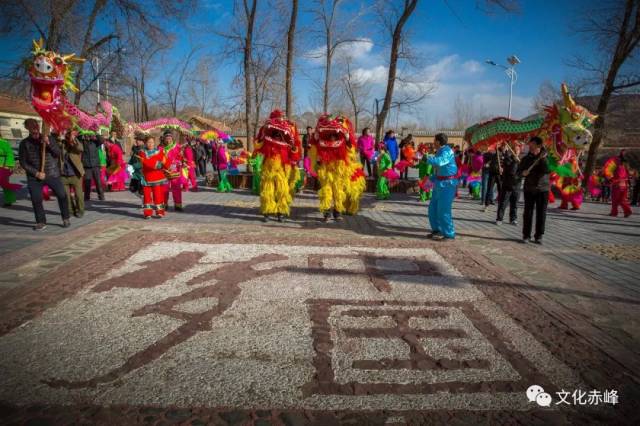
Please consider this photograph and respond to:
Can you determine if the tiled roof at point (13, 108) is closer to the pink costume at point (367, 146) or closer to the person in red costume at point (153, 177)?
the pink costume at point (367, 146)

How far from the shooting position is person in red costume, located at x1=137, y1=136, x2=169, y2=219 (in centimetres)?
701

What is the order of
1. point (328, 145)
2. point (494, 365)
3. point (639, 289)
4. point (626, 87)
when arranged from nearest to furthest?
point (494, 365)
point (639, 289)
point (328, 145)
point (626, 87)

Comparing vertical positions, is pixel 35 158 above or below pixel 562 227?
above

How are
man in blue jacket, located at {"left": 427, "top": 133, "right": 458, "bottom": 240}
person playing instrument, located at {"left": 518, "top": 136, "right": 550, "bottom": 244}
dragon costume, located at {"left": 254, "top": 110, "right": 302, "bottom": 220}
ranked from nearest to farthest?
man in blue jacket, located at {"left": 427, "top": 133, "right": 458, "bottom": 240}
person playing instrument, located at {"left": 518, "top": 136, "right": 550, "bottom": 244}
dragon costume, located at {"left": 254, "top": 110, "right": 302, "bottom": 220}

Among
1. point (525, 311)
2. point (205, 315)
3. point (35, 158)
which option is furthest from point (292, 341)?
point (35, 158)

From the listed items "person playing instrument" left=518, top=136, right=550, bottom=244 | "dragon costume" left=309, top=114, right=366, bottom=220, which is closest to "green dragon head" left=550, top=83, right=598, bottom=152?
"person playing instrument" left=518, top=136, right=550, bottom=244

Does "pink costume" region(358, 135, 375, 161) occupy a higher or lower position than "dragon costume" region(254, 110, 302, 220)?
higher

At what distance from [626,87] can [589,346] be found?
13.7m

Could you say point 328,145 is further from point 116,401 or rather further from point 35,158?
point 116,401

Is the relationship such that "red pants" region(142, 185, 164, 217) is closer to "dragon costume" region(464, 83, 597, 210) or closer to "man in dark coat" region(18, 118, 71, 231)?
"man in dark coat" region(18, 118, 71, 231)

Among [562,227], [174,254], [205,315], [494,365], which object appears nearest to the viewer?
[494,365]

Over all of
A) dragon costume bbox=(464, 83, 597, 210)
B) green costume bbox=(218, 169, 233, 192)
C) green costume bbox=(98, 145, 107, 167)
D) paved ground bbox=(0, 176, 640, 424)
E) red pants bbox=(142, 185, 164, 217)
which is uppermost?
dragon costume bbox=(464, 83, 597, 210)

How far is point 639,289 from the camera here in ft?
13.1

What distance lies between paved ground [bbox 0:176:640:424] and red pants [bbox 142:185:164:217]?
1487mm
